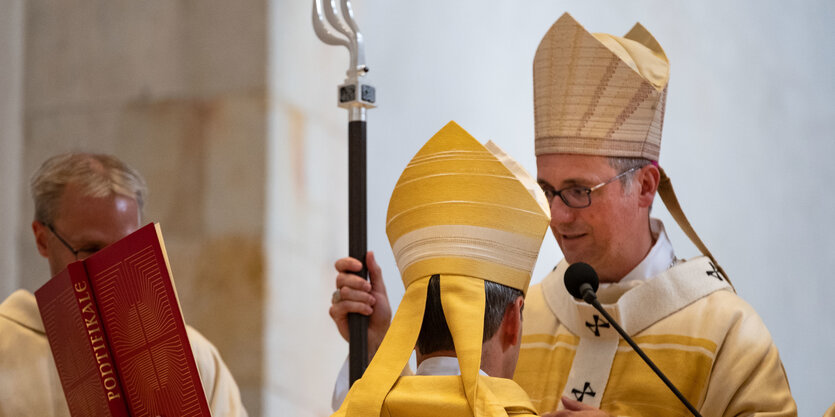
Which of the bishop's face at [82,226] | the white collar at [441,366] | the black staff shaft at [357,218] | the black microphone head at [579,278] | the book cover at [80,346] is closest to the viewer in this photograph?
the white collar at [441,366]

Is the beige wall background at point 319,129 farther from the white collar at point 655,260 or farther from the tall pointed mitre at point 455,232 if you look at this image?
the tall pointed mitre at point 455,232

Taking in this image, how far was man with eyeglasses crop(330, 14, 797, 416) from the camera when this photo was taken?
389cm

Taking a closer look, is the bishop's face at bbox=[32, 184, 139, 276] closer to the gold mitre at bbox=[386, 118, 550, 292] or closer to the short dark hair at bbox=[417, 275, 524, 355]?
the gold mitre at bbox=[386, 118, 550, 292]

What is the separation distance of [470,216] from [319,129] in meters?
2.71

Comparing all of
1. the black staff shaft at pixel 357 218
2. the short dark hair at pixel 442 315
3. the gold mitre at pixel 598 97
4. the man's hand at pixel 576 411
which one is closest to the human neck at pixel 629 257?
the gold mitre at pixel 598 97

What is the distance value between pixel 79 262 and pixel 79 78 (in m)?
2.76

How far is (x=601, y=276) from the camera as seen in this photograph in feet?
13.7

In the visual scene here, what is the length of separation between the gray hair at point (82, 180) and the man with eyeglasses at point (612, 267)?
1.12 metres

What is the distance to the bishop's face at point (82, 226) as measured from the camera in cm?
441

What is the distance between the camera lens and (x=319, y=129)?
5762 mm

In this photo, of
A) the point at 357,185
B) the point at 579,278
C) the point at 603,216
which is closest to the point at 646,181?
the point at 603,216

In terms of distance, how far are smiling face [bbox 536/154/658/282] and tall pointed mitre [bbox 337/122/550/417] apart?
85cm

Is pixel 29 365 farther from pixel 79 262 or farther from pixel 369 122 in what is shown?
pixel 369 122

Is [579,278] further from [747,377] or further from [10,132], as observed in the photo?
[10,132]
